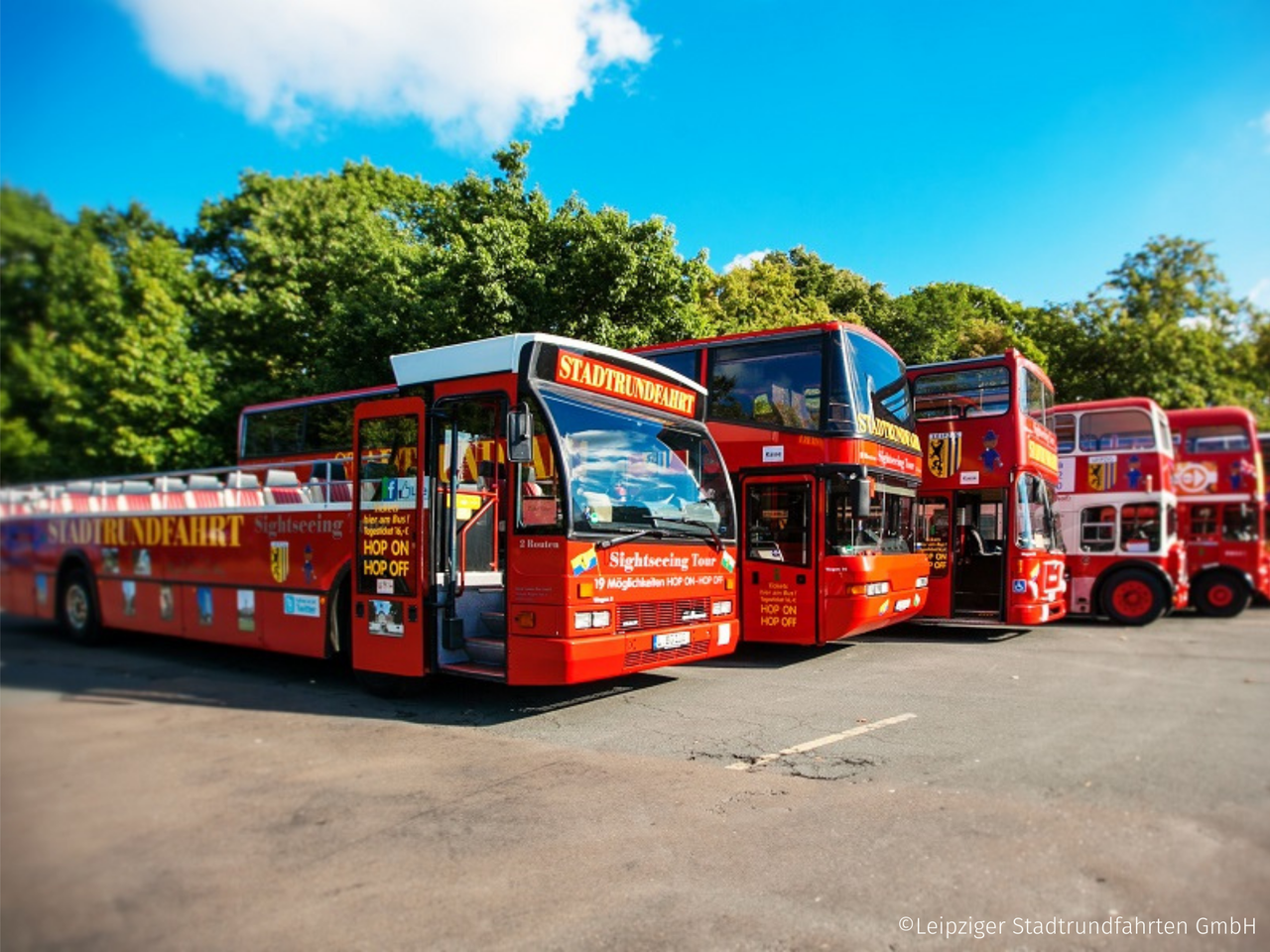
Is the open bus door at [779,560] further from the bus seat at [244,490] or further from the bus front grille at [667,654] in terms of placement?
the bus seat at [244,490]

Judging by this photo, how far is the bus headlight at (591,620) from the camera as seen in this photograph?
6.53m

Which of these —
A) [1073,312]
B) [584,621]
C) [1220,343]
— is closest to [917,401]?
[584,621]

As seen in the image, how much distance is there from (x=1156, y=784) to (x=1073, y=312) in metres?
26.0

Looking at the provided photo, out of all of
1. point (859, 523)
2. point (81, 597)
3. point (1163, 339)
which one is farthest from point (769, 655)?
point (1163, 339)

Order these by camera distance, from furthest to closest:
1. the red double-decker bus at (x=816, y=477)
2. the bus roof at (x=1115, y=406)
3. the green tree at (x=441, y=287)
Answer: the green tree at (x=441, y=287) < the bus roof at (x=1115, y=406) < the red double-decker bus at (x=816, y=477)

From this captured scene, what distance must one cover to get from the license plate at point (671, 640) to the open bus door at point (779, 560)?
10.3 feet

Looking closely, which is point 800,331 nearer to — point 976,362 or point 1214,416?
point 976,362

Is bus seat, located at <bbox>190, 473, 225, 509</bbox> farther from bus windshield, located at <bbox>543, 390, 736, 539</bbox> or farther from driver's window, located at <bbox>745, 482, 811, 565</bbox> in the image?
driver's window, located at <bbox>745, 482, 811, 565</bbox>

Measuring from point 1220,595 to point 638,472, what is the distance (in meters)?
16.3

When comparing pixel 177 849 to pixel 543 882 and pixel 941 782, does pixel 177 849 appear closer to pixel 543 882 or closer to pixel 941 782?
pixel 543 882

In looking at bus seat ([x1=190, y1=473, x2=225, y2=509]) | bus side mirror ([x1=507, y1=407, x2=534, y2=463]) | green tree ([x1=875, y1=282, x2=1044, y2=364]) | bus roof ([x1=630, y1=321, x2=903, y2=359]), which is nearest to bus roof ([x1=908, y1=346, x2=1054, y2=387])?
green tree ([x1=875, y1=282, x2=1044, y2=364])

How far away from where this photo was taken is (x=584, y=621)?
659 cm

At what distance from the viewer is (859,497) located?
9.79m

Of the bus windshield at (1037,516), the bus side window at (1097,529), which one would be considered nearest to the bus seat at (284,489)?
the bus windshield at (1037,516)
